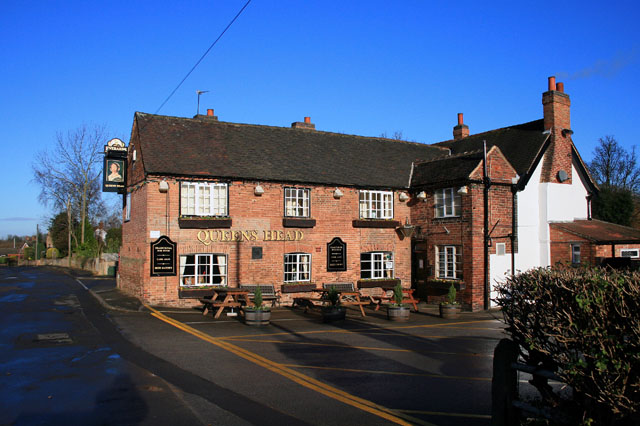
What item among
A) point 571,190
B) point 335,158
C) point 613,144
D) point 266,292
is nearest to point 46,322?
point 266,292

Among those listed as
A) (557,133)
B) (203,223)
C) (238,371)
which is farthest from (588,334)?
(557,133)

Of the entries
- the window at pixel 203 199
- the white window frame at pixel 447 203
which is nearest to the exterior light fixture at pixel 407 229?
the white window frame at pixel 447 203

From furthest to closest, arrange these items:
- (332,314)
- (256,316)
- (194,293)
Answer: (194,293) < (332,314) < (256,316)

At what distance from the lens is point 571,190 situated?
80.1 feet

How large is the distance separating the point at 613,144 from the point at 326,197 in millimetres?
37490

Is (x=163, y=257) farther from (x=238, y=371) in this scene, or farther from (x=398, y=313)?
(x=238, y=371)

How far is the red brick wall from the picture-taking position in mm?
19531

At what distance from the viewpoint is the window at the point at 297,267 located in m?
21.8

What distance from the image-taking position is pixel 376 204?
23891 millimetres

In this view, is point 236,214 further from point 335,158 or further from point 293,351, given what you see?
point 293,351

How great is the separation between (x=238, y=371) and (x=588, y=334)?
268 inches

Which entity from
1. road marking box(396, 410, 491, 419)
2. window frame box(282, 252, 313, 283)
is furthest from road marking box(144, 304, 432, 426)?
window frame box(282, 252, 313, 283)

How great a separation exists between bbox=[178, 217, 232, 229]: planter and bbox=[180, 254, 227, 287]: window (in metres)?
1.13

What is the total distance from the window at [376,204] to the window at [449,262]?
→ 2.89 metres
